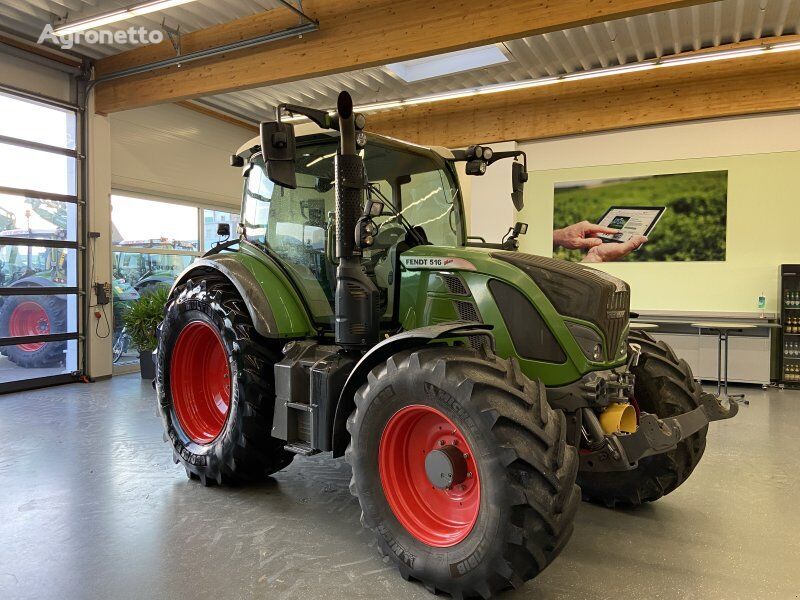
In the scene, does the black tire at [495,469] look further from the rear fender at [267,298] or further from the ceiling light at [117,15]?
the ceiling light at [117,15]

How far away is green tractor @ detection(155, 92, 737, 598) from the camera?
2.28 meters

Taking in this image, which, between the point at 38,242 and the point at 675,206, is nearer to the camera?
the point at 38,242

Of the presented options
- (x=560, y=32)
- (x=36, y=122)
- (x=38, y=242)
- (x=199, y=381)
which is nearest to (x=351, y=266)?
(x=199, y=381)

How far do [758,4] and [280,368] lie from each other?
6.55 m

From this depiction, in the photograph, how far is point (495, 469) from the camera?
221cm

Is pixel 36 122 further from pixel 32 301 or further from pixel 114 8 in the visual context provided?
pixel 32 301

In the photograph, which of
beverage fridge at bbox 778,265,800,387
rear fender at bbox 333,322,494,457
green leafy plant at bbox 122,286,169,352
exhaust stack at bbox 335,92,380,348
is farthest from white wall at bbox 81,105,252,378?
beverage fridge at bbox 778,265,800,387

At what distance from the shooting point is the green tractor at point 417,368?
2281mm

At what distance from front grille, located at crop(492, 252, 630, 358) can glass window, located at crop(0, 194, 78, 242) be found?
6.77 meters

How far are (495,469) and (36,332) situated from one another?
24.2ft

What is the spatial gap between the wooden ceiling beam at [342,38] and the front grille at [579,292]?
3209mm

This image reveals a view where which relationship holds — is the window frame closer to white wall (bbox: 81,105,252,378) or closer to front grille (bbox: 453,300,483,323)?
white wall (bbox: 81,105,252,378)

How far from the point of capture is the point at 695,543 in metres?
3.02

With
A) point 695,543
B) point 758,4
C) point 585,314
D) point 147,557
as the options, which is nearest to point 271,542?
point 147,557
